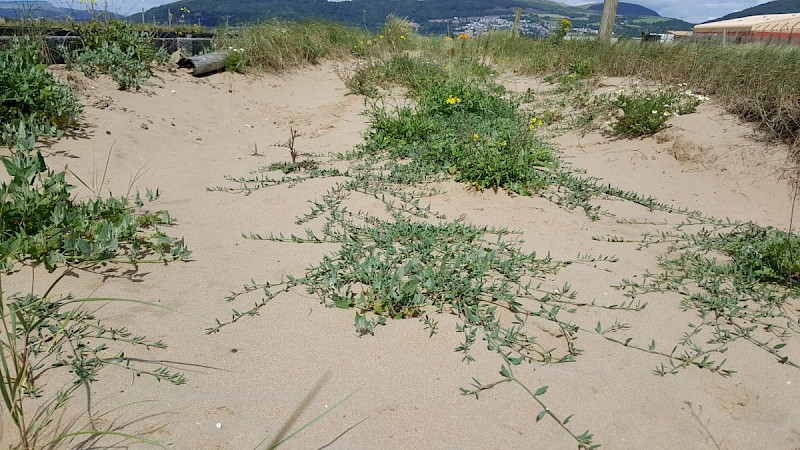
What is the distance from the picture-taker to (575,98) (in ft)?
25.3

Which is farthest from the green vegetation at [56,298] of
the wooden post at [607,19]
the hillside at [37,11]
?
the wooden post at [607,19]

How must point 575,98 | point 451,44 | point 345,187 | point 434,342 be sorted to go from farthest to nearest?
point 451,44 < point 575,98 < point 345,187 < point 434,342

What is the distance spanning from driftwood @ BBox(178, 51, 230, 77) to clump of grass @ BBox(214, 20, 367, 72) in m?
0.33

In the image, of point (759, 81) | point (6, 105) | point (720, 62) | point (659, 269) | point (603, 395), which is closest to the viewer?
point (603, 395)

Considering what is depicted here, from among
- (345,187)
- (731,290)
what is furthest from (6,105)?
(731,290)

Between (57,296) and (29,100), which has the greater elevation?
(29,100)

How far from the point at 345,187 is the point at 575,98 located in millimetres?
4793

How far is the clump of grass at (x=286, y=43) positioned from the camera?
372 inches

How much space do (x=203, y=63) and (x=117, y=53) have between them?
1.58m

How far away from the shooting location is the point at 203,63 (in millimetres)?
8383

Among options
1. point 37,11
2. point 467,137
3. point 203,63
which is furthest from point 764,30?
point 37,11

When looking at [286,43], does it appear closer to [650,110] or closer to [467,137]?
[467,137]

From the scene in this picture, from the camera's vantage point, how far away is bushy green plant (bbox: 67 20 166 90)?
22.0ft

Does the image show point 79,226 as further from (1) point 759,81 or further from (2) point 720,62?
(2) point 720,62
